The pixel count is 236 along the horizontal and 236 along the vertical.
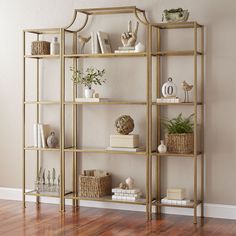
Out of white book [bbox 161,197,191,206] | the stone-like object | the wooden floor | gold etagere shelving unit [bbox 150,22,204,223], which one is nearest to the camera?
the wooden floor

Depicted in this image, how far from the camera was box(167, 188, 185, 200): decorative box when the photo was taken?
17.1 feet

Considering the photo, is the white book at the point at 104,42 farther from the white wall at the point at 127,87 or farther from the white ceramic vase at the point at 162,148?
the white ceramic vase at the point at 162,148

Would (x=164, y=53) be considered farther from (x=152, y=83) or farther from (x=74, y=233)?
(x=74, y=233)

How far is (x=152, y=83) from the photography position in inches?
216

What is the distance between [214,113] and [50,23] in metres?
1.99

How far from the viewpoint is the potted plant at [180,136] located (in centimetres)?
514

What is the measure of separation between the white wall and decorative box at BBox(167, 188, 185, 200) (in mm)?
175

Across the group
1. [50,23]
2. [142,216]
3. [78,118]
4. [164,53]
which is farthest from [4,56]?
[142,216]

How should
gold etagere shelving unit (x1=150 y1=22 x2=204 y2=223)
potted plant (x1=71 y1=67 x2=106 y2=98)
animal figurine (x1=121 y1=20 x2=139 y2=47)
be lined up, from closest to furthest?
1. gold etagere shelving unit (x1=150 y1=22 x2=204 y2=223)
2. animal figurine (x1=121 y1=20 x2=139 y2=47)
3. potted plant (x1=71 y1=67 x2=106 y2=98)

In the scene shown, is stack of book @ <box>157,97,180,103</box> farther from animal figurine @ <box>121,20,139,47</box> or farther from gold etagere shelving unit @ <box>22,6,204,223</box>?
animal figurine @ <box>121,20,139,47</box>

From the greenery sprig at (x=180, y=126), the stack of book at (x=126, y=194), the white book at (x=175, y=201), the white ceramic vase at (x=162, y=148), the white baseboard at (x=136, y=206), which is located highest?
the greenery sprig at (x=180, y=126)

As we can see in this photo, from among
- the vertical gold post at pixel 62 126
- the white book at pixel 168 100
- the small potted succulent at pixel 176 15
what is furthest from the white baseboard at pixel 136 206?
the small potted succulent at pixel 176 15

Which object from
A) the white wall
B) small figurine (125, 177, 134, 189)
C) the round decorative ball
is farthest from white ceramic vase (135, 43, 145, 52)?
small figurine (125, 177, 134, 189)

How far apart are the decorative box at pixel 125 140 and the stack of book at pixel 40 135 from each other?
76cm
